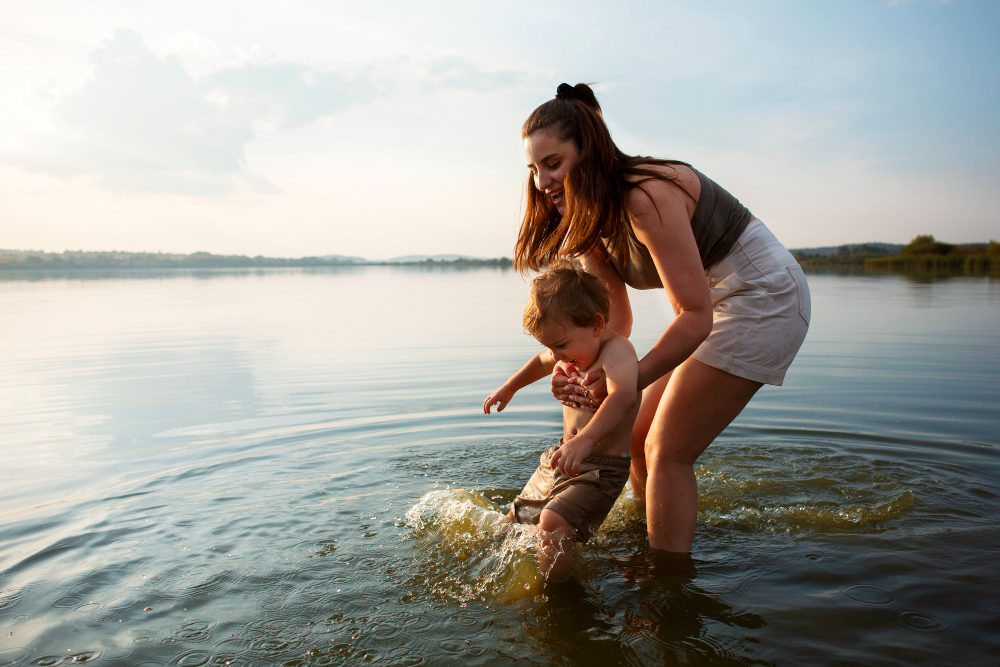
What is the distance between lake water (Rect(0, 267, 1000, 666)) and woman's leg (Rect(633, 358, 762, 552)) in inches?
9.0

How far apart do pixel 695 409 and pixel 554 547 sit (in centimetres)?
95

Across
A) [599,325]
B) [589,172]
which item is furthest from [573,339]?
[589,172]

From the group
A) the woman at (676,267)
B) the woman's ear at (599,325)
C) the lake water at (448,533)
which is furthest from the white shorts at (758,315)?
the lake water at (448,533)

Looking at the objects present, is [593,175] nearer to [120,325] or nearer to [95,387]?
[95,387]

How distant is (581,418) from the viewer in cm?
332

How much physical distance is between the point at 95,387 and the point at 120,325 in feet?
27.0

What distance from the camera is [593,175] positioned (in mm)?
2805

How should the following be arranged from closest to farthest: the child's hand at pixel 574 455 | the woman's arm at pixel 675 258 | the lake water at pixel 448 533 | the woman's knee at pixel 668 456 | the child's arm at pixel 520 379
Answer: the lake water at pixel 448 533
the woman's arm at pixel 675 258
the child's hand at pixel 574 455
the woman's knee at pixel 668 456
the child's arm at pixel 520 379

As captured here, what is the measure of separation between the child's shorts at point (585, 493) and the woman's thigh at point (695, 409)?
0.25 meters

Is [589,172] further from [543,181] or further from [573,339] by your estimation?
[573,339]

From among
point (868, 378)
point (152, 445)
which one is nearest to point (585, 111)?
point (152, 445)

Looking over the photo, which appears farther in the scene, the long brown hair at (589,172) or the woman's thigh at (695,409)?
the woman's thigh at (695,409)

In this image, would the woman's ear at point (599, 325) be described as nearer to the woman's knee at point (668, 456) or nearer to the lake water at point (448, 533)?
the woman's knee at point (668, 456)

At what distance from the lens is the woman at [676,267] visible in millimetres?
2783
